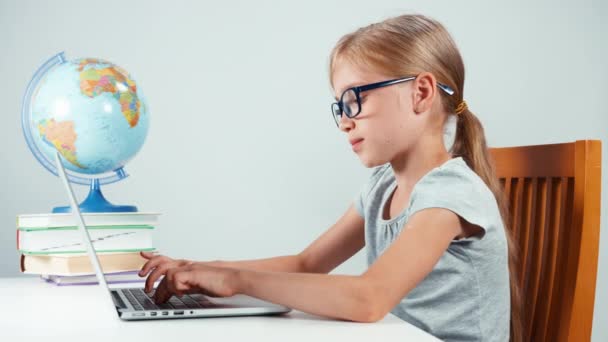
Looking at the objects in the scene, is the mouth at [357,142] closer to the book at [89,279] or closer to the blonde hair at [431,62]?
the blonde hair at [431,62]

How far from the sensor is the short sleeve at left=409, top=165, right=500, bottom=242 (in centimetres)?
102

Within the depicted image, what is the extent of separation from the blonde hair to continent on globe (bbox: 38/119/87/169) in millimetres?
510

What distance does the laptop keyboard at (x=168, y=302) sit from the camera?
89cm

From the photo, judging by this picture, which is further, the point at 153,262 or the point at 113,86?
the point at 113,86

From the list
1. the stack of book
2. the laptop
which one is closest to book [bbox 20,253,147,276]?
the stack of book

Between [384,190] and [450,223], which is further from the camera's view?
[384,190]

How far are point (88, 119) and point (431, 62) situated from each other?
2.11 ft

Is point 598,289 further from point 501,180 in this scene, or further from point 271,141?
point 501,180

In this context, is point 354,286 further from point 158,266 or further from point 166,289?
point 158,266

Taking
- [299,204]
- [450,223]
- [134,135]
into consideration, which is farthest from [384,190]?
[299,204]

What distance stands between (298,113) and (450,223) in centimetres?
147

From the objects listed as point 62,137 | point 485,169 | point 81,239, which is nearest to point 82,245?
point 81,239

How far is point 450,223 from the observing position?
101 centimetres

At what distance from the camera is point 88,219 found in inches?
51.4
